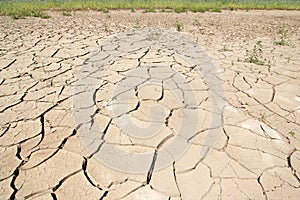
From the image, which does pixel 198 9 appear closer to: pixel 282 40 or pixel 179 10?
pixel 179 10

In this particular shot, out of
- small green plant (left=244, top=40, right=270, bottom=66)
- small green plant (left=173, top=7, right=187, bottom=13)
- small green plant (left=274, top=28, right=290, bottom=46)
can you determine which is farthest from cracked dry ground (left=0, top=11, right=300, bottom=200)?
small green plant (left=173, top=7, right=187, bottom=13)

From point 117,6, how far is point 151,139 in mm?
7361

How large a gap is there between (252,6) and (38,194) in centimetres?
1063

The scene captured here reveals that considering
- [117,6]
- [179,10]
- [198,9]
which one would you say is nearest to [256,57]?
[179,10]

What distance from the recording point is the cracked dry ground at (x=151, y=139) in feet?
4.82

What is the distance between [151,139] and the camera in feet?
6.10

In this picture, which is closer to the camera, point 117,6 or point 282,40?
point 282,40

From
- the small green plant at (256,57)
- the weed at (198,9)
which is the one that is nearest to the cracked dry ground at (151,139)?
the small green plant at (256,57)

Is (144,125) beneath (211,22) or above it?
beneath

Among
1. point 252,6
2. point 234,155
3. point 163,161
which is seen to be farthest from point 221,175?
point 252,6

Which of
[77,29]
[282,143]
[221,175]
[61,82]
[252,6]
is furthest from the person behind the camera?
[252,6]

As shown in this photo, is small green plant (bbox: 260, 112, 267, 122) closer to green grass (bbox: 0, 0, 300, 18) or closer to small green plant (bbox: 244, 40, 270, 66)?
small green plant (bbox: 244, 40, 270, 66)

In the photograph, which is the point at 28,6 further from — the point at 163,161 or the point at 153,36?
the point at 163,161

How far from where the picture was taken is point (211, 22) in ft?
22.1
